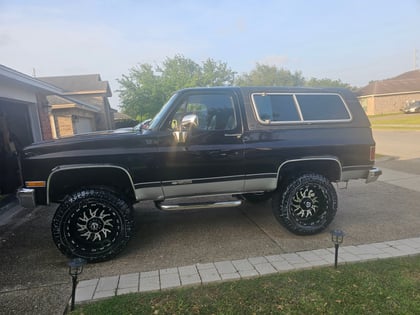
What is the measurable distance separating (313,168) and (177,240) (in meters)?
2.24

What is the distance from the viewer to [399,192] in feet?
20.9

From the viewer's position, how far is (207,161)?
3947 millimetres

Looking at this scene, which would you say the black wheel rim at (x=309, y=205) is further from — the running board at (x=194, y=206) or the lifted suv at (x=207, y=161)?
the running board at (x=194, y=206)

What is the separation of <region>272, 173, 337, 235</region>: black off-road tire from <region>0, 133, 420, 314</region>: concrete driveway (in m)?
0.17

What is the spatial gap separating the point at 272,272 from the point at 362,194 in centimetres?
407

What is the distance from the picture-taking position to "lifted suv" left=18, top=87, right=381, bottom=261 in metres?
3.66

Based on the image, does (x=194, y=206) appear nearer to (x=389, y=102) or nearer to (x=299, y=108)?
(x=299, y=108)

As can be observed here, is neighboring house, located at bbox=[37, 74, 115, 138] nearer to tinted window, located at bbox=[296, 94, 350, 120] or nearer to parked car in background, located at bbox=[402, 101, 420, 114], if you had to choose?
tinted window, located at bbox=[296, 94, 350, 120]

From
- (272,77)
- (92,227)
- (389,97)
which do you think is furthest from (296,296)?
(272,77)

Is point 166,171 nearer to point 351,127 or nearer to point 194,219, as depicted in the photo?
point 194,219

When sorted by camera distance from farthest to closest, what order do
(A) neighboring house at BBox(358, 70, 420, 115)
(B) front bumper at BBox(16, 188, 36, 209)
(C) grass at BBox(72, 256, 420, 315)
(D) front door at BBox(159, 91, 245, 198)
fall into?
1. (A) neighboring house at BBox(358, 70, 420, 115)
2. (D) front door at BBox(159, 91, 245, 198)
3. (B) front bumper at BBox(16, 188, 36, 209)
4. (C) grass at BBox(72, 256, 420, 315)

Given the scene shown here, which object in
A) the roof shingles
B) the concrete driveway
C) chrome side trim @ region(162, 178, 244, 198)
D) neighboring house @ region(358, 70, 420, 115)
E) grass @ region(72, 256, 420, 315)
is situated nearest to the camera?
grass @ region(72, 256, 420, 315)

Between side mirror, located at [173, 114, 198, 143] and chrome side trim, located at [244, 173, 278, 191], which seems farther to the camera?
chrome side trim, located at [244, 173, 278, 191]

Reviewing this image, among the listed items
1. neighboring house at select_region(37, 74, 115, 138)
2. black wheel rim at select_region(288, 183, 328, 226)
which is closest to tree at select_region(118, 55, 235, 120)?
neighboring house at select_region(37, 74, 115, 138)
